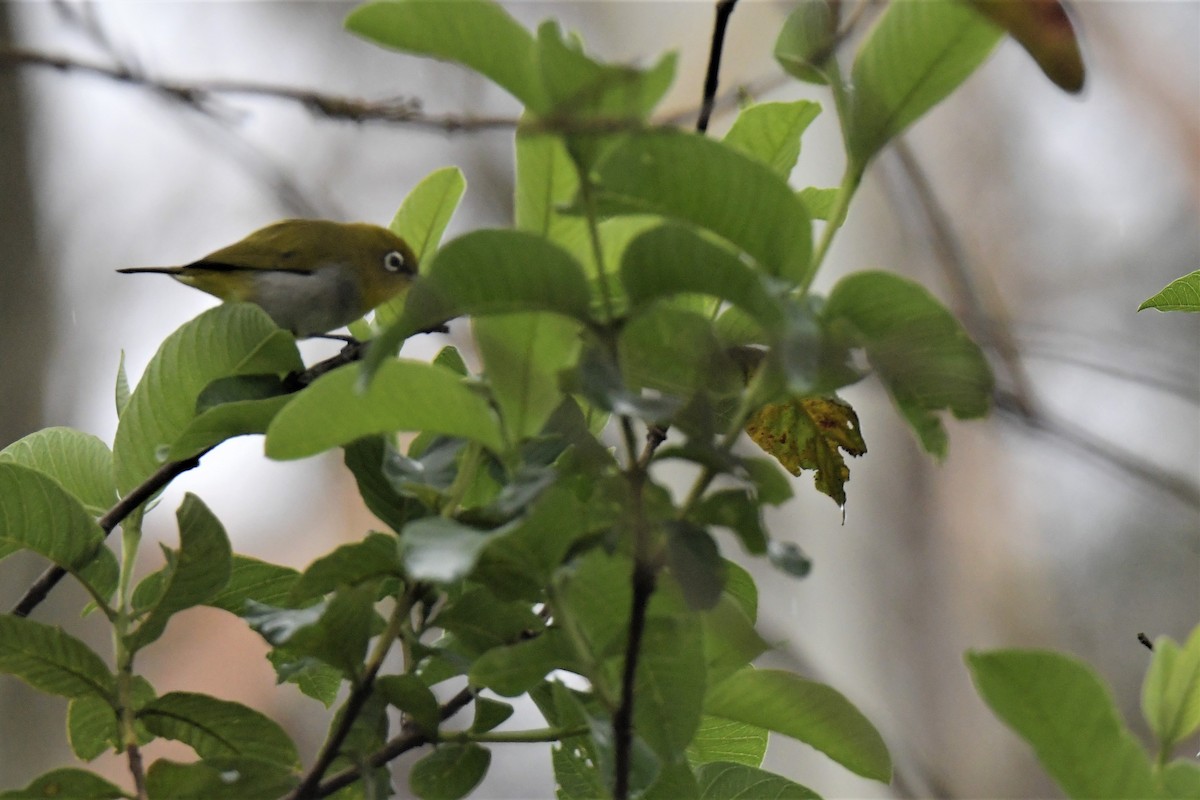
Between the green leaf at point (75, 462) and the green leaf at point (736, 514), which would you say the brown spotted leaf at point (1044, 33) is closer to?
the green leaf at point (736, 514)

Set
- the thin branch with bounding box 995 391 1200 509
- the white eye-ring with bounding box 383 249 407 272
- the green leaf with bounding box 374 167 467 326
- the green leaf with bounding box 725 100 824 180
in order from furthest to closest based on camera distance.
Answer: the white eye-ring with bounding box 383 249 407 272 → the thin branch with bounding box 995 391 1200 509 → the green leaf with bounding box 374 167 467 326 → the green leaf with bounding box 725 100 824 180

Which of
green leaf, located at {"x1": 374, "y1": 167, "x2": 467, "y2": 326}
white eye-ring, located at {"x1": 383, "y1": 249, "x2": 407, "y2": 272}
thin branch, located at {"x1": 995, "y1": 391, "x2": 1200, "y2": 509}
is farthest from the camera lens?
white eye-ring, located at {"x1": 383, "y1": 249, "x2": 407, "y2": 272}

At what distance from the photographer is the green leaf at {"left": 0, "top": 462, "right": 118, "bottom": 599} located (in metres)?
0.50

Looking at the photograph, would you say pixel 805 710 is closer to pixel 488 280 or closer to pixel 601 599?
pixel 601 599

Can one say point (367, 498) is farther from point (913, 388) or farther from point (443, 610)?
point (913, 388)

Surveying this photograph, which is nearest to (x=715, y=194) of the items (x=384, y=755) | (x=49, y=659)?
(x=384, y=755)

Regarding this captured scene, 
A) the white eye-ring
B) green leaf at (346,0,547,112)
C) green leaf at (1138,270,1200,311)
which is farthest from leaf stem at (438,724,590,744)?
the white eye-ring

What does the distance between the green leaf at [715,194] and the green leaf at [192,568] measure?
9.2 inches

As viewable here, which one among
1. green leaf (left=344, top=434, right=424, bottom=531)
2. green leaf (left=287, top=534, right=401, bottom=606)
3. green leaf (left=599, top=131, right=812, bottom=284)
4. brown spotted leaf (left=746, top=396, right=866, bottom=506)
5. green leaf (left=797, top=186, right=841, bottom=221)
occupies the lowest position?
green leaf (left=287, top=534, right=401, bottom=606)

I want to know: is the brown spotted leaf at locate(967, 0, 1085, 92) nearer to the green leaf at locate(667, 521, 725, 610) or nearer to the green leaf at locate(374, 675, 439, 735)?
the green leaf at locate(667, 521, 725, 610)

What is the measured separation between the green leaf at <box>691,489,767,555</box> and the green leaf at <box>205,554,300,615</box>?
0.85 ft

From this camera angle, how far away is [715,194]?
1.20ft

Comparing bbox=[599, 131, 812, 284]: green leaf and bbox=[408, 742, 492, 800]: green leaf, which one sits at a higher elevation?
bbox=[599, 131, 812, 284]: green leaf

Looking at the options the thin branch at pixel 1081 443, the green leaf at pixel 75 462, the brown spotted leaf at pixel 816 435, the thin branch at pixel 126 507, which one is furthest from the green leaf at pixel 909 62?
the thin branch at pixel 1081 443
